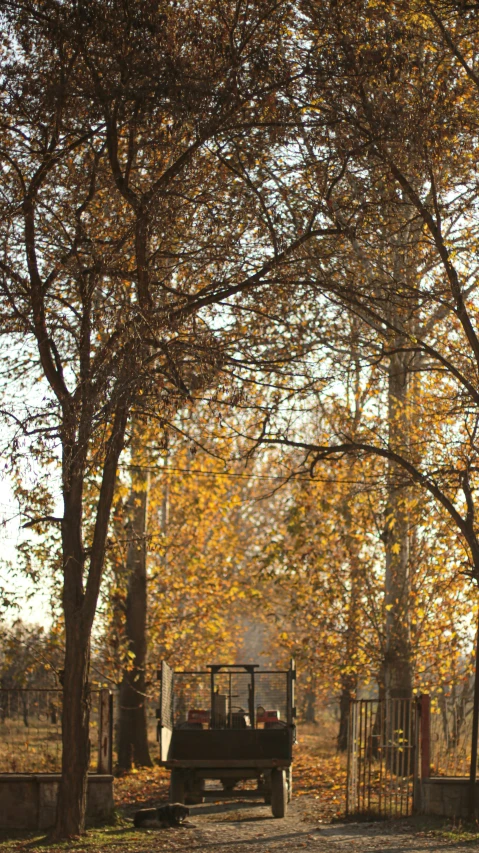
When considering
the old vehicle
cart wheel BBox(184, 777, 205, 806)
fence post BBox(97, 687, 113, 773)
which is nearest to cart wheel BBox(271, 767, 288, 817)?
the old vehicle

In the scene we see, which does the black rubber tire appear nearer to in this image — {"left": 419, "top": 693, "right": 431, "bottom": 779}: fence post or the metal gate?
the metal gate

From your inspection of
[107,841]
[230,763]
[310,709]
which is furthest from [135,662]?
[310,709]

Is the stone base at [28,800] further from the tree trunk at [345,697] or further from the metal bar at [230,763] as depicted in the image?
the tree trunk at [345,697]

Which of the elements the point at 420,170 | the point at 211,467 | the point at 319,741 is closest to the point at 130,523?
the point at 211,467

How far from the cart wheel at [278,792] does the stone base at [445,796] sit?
6.95ft

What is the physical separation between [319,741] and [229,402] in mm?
27604

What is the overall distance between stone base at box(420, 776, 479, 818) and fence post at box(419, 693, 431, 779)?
14cm

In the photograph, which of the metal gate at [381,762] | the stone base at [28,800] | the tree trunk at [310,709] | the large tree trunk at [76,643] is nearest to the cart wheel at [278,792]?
the metal gate at [381,762]

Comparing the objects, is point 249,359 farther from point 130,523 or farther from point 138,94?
point 130,523

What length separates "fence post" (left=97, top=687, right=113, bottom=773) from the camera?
15.0 m

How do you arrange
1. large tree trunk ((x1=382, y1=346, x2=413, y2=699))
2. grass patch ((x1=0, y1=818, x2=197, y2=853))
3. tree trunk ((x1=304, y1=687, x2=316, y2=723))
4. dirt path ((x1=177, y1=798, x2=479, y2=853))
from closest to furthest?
grass patch ((x1=0, y1=818, x2=197, y2=853))
dirt path ((x1=177, y1=798, x2=479, y2=853))
large tree trunk ((x1=382, y1=346, x2=413, y2=699))
tree trunk ((x1=304, y1=687, x2=316, y2=723))

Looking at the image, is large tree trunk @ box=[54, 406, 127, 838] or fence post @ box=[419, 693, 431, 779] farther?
fence post @ box=[419, 693, 431, 779]

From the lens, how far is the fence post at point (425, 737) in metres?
14.8

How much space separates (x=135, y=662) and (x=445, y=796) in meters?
9.64
